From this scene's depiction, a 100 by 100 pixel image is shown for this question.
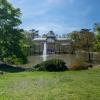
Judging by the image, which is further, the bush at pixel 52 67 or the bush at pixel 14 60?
the bush at pixel 14 60

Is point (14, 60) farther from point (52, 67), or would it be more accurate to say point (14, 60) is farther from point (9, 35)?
point (52, 67)

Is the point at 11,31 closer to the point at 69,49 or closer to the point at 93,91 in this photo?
the point at 93,91

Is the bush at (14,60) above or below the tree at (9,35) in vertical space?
below

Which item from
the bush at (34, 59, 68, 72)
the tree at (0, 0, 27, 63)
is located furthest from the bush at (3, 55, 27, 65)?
the bush at (34, 59, 68, 72)

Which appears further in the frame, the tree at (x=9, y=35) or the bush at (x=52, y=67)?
the tree at (x=9, y=35)

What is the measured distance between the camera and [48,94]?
1060 centimetres

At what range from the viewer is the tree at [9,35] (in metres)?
31.9

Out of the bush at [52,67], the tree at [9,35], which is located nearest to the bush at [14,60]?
the tree at [9,35]

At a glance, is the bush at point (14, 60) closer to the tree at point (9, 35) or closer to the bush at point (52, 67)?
the tree at point (9, 35)

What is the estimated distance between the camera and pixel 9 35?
32375 mm

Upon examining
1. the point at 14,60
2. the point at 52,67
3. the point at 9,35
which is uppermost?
the point at 9,35

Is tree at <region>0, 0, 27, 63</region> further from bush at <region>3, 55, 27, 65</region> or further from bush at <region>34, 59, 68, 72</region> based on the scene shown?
bush at <region>34, 59, 68, 72</region>

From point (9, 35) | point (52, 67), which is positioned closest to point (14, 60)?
point (9, 35)

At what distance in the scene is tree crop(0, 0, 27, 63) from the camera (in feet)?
105
